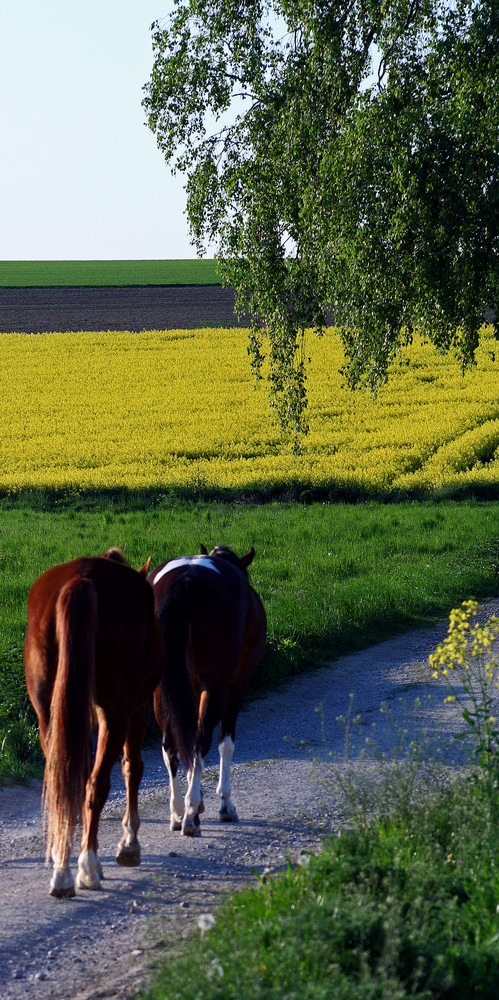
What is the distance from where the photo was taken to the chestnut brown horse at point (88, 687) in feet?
15.7

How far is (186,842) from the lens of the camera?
582 cm

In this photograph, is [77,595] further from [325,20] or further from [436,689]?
[325,20]

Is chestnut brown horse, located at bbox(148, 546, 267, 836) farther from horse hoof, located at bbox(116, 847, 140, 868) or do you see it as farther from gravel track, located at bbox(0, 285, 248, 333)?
gravel track, located at bbox(0, 285, 248, 333)

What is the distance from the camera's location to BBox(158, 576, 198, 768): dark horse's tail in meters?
5.69

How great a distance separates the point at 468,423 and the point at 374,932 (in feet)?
79.6

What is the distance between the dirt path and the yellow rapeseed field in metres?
12.3

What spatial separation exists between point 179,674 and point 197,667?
317 millimetres

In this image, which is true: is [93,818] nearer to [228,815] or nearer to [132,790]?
[132,790]

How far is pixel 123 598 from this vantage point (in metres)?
5.32

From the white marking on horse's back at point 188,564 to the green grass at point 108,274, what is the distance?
6939 centimetres

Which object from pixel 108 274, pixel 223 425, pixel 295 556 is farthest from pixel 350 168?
pixel 108 274

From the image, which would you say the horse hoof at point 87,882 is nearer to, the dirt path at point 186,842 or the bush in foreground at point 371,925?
the dirt path at point 186,842

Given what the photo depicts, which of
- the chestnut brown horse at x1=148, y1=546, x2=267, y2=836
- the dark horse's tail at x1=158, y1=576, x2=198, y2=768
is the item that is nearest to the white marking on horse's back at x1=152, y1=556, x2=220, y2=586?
the chestnut brown horse at x1=148, y1=546, x2=267, y2=836

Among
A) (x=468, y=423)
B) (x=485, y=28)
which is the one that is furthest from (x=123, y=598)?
(x=468, y=423)
